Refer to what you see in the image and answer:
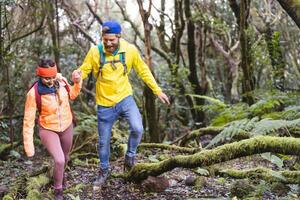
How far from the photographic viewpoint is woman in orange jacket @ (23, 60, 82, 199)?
4.90 metres

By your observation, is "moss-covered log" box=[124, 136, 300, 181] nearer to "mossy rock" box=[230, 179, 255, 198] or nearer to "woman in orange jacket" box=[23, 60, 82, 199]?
"mossy rock" box=[230, 179, 255, 198]

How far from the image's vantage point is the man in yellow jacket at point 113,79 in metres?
5.52

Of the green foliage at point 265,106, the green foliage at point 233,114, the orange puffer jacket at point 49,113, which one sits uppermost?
the orange puffer jacket at point 49,113

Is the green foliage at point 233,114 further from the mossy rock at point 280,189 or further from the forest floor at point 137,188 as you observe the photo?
the mossy rock at point 280,189

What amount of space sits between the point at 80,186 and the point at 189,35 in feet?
26.5

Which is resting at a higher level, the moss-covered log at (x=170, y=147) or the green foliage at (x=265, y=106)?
the green foliage at (x=265, y=106)

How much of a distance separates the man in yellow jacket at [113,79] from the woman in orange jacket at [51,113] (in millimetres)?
400

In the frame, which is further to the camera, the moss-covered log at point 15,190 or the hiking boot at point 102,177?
the hiking boot at point 102,177

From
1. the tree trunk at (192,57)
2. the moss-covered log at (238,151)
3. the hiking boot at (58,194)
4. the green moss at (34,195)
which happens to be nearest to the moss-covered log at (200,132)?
the tree trunk at (192,57)

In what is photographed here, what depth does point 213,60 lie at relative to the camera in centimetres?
1895

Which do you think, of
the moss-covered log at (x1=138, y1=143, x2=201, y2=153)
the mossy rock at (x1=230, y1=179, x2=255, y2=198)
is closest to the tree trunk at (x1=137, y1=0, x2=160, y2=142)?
the moss-covered log at (x1=138, y1=143, x2=201, y2=153)

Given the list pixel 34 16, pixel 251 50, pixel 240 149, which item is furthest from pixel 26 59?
pixel 240 149

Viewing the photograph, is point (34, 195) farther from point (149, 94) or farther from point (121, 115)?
point (149, 94)

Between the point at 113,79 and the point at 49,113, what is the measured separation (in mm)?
936
